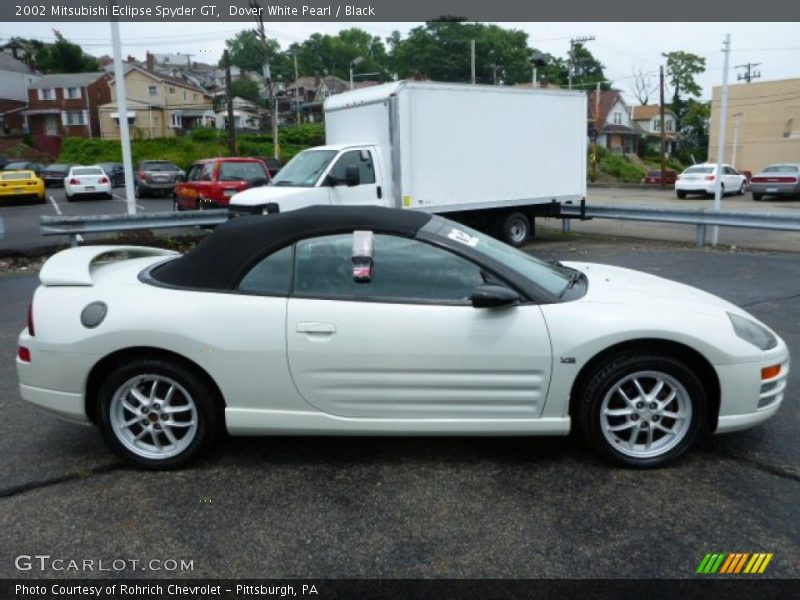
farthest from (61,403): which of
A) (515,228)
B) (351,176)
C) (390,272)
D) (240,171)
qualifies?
(240,171)

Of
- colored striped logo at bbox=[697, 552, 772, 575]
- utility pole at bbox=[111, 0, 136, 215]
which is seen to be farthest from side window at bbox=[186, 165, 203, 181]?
colored striped logo at bbox=[697, 552, 772, 575]

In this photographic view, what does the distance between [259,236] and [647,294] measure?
2253 mm

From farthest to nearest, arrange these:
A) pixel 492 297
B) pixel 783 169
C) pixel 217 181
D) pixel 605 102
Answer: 1. pixel 605 102
2. pixel 783 169
3. pixel 217 181
4. pixel 492 297

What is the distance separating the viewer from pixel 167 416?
12.0 feet

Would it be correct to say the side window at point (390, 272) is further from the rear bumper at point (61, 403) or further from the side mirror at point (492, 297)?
the rear bumper at point (61, 403)

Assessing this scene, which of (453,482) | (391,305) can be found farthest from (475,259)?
(453,482)

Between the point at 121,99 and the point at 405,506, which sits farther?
the point at 121,99

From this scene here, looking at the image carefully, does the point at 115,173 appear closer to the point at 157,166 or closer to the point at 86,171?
the point at 157,166

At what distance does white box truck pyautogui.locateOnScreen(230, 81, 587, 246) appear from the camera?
11.3m

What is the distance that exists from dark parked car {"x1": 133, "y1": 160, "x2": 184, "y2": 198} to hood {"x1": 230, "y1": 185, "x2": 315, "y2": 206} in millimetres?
17929

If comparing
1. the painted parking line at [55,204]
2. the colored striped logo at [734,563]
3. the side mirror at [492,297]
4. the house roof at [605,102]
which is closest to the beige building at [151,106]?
the painted parking line at [55,204]

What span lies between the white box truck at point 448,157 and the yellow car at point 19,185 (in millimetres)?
18030

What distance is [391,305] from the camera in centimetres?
354

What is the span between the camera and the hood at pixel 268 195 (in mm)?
10703
